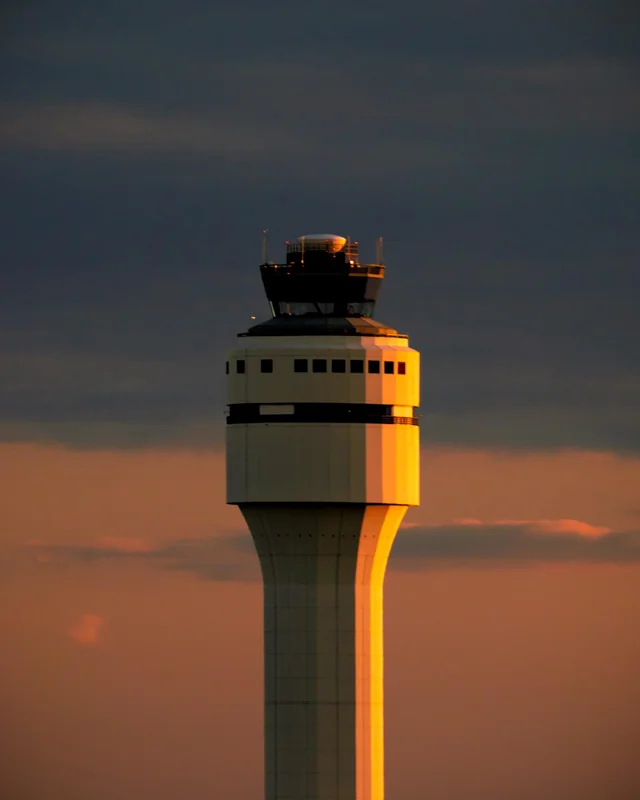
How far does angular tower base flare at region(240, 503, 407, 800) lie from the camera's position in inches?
6211

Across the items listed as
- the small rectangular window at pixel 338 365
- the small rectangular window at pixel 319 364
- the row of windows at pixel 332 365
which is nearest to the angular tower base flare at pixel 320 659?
the row of windows at pixel 332 365

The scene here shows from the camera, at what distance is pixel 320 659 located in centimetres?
15838

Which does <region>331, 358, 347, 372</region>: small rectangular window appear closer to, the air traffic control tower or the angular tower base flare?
the air traffic control tower

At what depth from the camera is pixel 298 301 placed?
15862 cm

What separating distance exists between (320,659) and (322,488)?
799 cm

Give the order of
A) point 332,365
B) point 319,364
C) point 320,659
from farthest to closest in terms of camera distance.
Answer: point 320,659 < point 332,365 < point 319,364

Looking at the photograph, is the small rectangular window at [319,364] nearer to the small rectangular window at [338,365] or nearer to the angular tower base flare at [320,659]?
the small rectangular window at [338,365]

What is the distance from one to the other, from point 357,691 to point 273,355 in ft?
51.5

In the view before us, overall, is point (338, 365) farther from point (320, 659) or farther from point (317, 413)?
point (320, 659)

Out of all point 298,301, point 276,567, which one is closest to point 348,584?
point 276,567

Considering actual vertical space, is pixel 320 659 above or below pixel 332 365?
below

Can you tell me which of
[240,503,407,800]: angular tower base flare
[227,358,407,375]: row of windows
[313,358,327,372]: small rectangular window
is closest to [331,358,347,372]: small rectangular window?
[227,358,407,375]: row of windows

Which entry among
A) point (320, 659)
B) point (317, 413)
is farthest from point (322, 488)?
point (320, 659)

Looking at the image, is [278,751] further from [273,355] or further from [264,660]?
[273,355]
